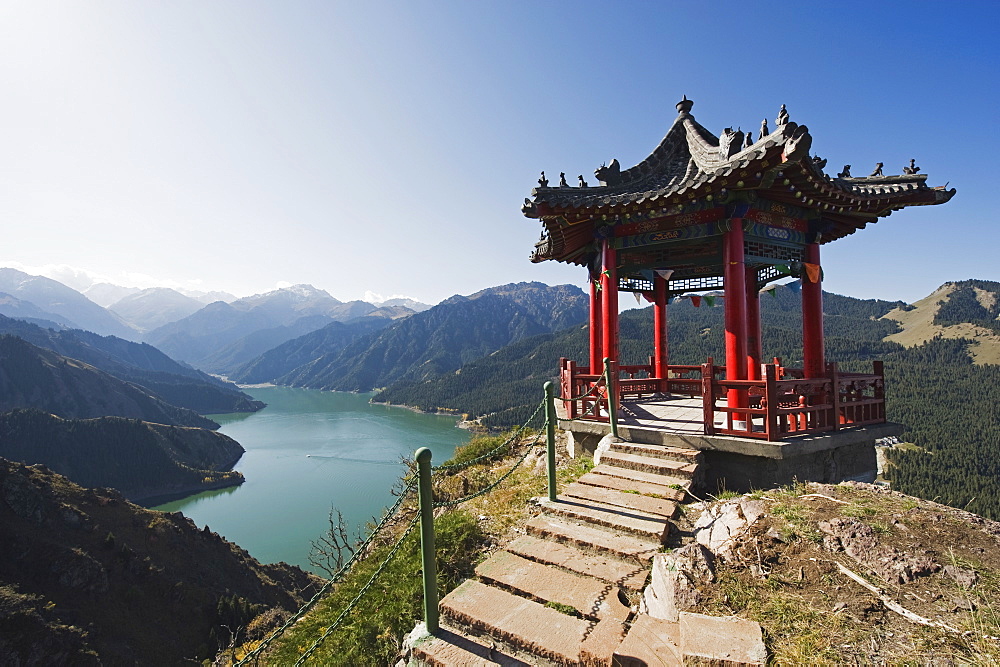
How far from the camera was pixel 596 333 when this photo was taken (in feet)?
38.3

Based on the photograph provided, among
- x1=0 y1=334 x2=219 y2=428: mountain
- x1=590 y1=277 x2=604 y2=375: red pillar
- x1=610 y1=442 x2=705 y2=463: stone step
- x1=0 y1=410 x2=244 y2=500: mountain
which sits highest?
x1=590 y1=277 x2=604 y2=375: red pillar

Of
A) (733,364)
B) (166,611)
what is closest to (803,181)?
(733,364)

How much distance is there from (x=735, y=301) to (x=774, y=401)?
2261mm

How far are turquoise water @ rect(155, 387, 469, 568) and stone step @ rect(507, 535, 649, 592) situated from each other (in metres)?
33.6

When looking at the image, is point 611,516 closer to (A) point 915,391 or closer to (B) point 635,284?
(B) point 635,284

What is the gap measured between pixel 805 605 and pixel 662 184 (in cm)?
823

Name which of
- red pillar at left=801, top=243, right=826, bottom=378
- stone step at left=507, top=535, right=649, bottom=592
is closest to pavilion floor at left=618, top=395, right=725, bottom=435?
red pillar at left=801, top=243, right=826, bottom=378

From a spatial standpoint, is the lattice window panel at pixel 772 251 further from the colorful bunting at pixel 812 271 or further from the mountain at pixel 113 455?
the mountain at pixel 113 455

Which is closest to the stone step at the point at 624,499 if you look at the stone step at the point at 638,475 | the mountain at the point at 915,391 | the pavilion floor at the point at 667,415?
the stone step at the point at 638,475

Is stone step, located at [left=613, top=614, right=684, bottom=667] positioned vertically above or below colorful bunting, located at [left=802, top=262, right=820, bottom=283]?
below

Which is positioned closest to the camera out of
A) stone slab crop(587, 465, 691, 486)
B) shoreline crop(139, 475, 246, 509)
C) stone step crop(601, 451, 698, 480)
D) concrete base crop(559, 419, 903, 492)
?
stone slab crop(587, 465, 691, 486)

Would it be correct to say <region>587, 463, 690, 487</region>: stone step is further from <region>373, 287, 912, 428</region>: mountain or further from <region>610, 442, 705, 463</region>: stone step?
<region>373, 287, 912, 428</region>: mountain

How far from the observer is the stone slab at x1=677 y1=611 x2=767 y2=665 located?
10.6ft

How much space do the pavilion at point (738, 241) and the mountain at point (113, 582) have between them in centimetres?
3951
